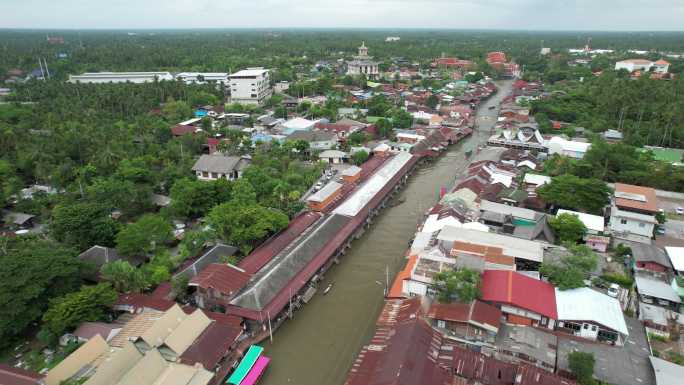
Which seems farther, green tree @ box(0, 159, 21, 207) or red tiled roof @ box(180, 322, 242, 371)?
green tree @ box(0, 159, 21, 207)

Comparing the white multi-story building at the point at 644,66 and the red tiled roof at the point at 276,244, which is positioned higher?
the white multi-story building at the point at 644,66

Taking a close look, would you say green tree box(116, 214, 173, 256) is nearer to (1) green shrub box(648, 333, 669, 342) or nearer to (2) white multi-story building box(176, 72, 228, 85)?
(1) green shrub box(648, 333, 669, 342)

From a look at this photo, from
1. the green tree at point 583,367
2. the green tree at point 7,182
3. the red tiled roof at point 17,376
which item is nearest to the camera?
the red tiled roof at point 17,376

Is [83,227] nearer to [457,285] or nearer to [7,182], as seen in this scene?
[7,182]

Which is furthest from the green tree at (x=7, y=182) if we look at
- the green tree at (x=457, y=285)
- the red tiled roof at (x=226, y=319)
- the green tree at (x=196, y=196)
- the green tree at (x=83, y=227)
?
the green tree at (x=457, y=285)

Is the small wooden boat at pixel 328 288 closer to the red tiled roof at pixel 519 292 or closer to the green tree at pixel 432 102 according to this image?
the red tiled roof at pixel 519 292

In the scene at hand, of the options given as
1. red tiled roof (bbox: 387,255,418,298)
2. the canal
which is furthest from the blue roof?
red tiled roof (bbox: 387,255,418,298)
